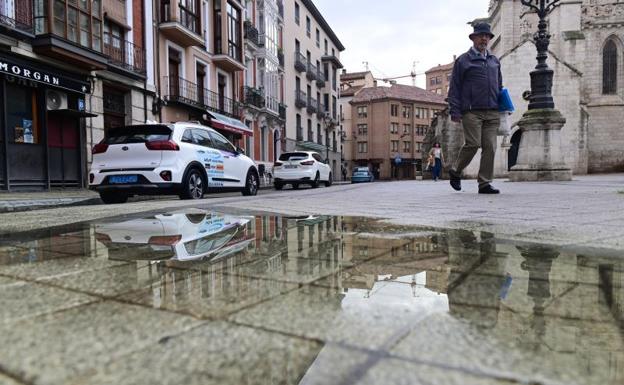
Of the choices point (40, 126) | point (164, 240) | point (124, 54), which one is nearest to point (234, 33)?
point (124, 54)

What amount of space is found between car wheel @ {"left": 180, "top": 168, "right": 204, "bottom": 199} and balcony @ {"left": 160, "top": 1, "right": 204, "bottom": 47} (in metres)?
11.5

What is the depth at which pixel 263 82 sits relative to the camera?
30.4m

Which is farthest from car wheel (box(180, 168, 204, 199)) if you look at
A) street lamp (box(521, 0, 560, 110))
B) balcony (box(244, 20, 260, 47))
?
balcony (box(244, 20, 260, 47))

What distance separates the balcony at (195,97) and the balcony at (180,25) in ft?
5.82

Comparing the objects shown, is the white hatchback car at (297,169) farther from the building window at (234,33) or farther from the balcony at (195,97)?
the building window at (234,33)

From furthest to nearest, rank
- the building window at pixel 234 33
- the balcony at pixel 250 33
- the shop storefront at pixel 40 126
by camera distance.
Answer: the balcony at pixel 250 33 < the building window at pixel 234 33 < the shop storefront at pixel 40 126

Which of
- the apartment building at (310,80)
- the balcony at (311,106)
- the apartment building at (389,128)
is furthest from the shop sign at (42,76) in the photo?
the apartment building at (389,128)

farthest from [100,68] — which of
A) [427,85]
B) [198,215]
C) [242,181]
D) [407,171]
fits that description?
[427,85]

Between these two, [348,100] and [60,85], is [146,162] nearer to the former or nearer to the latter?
[60,85]

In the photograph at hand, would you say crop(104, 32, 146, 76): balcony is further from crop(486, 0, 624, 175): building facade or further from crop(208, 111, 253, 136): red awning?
crop(486, 0, 624, 175): building facade

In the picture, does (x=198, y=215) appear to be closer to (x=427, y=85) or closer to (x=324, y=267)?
(x=324, y=267)

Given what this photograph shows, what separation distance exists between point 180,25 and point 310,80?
2397cm

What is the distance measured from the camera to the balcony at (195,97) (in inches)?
751

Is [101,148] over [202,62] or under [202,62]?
under
